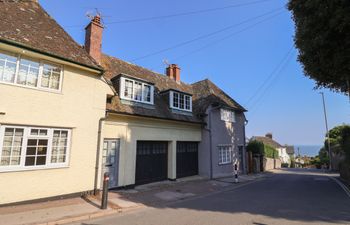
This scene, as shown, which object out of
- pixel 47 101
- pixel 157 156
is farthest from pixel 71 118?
pixel 157 156

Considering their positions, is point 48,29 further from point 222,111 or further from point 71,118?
point 222,111

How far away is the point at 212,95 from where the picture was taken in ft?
66.4

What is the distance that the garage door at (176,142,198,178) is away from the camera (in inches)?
651

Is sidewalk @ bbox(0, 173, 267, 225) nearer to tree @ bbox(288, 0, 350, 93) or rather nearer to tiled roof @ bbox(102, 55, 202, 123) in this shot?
tiled roof @ bbox(102, 55, 202, 123)

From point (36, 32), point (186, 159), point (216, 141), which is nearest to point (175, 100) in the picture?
point (186, 159)

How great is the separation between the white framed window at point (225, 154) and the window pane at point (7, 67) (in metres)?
15.1

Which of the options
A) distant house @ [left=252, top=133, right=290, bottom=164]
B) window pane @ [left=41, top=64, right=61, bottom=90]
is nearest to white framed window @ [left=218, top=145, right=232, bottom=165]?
window pane @ [left=41, top=64, right=61, bottom=90]

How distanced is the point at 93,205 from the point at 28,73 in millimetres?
5936

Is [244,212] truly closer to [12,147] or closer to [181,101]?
[12,147]

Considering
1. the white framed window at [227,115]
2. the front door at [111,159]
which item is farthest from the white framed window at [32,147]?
the white framed window at [227,115]

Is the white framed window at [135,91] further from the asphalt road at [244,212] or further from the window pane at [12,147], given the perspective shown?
the asphalt road at [244,212]

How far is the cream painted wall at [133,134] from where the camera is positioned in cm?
1230

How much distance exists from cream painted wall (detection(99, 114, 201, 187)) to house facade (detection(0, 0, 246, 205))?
54mm

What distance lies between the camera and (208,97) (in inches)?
790
